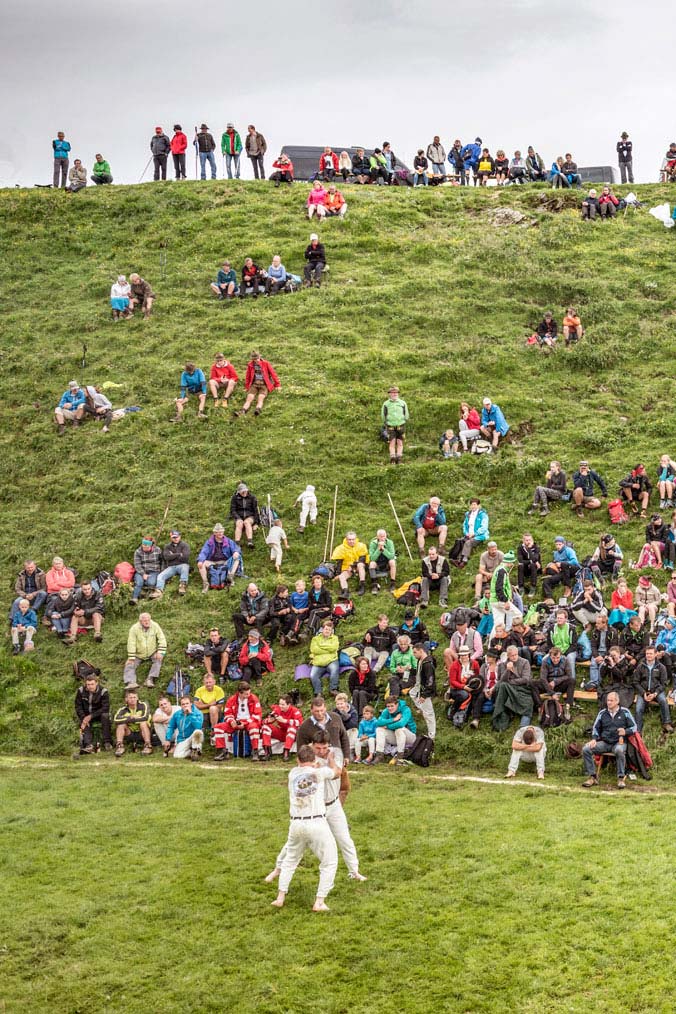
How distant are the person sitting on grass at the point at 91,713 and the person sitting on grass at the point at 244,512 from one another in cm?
Answer: 685

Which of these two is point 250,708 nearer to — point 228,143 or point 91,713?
point 91,713

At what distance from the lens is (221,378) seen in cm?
3366

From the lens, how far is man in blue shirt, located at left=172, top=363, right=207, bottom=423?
109 feet

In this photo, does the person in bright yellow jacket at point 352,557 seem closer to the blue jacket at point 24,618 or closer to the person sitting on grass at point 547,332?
the blue jacket at point 24,618

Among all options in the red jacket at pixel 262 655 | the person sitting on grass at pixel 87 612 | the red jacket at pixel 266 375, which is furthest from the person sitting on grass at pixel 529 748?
the red jacket at pixel 266 375

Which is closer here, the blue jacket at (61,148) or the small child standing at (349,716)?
the small child standing at (349,716)

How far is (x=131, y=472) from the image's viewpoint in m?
31.4

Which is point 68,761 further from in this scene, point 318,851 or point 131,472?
point 131,472

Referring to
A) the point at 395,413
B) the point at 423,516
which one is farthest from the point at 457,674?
the point at 395,413

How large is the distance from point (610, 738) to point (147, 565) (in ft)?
40.4

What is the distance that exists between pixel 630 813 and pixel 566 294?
2508cm

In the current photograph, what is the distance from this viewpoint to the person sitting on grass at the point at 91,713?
71.1 feet

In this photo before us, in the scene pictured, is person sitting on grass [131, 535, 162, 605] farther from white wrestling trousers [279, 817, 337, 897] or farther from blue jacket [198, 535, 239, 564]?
white wrestling trousers [279, 817, 337, 897]

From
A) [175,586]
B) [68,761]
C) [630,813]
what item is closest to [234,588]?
[175,586]
